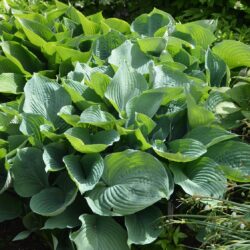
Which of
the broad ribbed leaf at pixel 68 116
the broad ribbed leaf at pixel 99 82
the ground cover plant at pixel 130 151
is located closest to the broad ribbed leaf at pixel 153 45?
the ground cover plant at pixel 130 151

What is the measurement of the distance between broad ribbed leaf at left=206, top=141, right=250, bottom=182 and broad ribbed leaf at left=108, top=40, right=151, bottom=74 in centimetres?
72

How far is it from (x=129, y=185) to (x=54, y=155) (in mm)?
446

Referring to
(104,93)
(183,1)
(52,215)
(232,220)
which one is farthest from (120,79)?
(183,1)

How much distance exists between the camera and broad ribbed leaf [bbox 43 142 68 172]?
2.67 metres

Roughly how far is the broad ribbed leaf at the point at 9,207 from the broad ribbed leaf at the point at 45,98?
46 cm

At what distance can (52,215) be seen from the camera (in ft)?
8.43

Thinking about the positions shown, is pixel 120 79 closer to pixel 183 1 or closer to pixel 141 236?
pixel 141 236

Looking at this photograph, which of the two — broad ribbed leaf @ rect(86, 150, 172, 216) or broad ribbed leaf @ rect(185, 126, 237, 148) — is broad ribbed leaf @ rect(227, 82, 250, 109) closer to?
broad ribbed leaf @ rect(185, 126, 237, 148)

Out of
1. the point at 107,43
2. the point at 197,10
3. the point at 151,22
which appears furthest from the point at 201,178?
the point at 197,10

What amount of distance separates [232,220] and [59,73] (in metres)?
1.64

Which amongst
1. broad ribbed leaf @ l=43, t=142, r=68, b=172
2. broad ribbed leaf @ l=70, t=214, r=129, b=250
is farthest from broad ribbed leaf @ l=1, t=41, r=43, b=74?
broad ribbed leaf @ l=70, t=214, r=129, b=250

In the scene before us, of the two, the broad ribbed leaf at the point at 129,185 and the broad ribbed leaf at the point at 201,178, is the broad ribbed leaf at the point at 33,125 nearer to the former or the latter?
the broad ribbed leaf at the point at 129,185

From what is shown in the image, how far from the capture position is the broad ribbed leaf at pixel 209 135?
2.72 metres

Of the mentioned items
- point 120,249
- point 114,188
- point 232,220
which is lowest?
point 120,249
